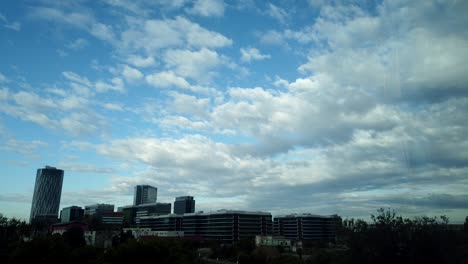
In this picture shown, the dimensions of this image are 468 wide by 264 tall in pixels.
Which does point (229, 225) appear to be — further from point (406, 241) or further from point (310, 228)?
point (406, 241)

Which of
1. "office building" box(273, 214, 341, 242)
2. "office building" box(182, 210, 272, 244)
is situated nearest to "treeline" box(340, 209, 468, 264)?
"office building" box(182, 210, 272, 244)

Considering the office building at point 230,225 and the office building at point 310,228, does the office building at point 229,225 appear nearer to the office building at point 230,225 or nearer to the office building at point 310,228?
the office building at point 230,225

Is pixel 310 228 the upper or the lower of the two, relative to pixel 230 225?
lower

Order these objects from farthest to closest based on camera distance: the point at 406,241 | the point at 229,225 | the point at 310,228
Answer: the point at 310,228
the point at 229,225
the point at 406,241

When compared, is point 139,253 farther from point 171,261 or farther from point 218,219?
point 218,219

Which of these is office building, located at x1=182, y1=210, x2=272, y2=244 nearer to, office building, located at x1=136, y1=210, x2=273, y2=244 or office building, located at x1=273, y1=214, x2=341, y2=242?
office building, located at x1=136, y1=210, x2=273, y2=244

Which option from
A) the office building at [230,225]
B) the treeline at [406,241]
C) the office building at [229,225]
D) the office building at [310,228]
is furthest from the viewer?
the office building at [310,228]

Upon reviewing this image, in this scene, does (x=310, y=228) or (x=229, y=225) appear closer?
(x=229, y=225)

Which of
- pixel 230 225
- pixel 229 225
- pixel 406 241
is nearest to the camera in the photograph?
pixel 406 241

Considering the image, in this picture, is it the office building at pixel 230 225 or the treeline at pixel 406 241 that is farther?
the office building at pixel 230 225

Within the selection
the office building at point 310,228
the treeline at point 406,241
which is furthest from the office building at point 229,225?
the treeline at point 406,241

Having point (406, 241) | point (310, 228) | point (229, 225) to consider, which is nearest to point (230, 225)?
point (229, 225)

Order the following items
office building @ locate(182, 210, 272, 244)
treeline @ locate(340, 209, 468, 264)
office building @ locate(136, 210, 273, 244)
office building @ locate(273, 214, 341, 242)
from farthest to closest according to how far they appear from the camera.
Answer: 1. office building @ locate(273, 214, 341, 242)
2. office building @ locate(182, 210, 272, 244)
3. office building @ locate(136, 210, 273, 244)
4. treeline @ locate(340, 209, 468, 264)

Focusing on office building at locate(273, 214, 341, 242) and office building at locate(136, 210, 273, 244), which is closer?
office building at locate(136, 210, 273, 244)
